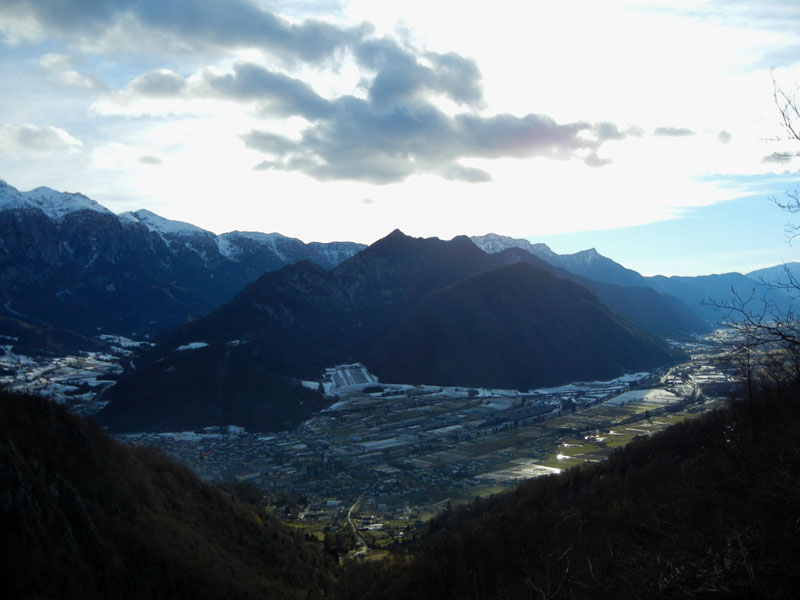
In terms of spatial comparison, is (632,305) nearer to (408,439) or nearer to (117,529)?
(408,439)

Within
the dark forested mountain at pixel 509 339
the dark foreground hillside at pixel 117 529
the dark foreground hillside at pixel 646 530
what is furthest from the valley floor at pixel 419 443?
the dark foreground hillside at pixel 117 529

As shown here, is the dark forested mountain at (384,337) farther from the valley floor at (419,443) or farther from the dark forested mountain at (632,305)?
the dark forested mountain at (632,305)

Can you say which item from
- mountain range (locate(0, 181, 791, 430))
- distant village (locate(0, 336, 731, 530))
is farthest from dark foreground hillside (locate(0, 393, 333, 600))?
mountain range (locate(0, 181, 791, 430))

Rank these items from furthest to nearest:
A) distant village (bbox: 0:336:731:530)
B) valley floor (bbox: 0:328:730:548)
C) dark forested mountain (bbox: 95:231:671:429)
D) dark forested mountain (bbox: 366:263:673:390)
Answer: dark forested mountain (bbox: 366:263:673:390) < dark forested mountain (bbox: 95:231:671:429) < distant village (bbox: 0:336:731:530) < valley floor (bbox: 0:328:730:548)

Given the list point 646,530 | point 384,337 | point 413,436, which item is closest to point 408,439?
point 413,436

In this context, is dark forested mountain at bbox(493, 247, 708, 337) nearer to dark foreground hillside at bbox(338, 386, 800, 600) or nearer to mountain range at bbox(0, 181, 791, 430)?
mountain range at bbox(0, 181, 791, 430)

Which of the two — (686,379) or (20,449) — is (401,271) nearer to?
(686,379)
